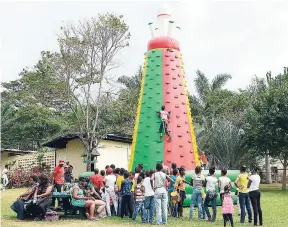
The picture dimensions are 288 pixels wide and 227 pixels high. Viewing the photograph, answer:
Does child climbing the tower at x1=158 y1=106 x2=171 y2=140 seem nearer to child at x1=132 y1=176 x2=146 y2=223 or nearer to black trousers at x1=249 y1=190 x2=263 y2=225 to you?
child at x1=132 y1=176 x2=146 y2=223

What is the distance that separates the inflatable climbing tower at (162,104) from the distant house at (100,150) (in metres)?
10.0

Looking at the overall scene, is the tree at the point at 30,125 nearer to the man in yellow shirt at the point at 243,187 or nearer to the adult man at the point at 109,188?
the adult man at the point at 109,188

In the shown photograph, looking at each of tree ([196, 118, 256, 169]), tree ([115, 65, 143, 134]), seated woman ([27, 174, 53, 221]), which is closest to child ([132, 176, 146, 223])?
seated woman ([27, 174, 53, 221])

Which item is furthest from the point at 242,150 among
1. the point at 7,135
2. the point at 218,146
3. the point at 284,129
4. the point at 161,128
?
the point at 7,135

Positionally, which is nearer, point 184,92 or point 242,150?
point 184,92

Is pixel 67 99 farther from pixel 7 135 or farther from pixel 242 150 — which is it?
pixel 7 135

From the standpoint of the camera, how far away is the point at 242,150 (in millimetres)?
24344

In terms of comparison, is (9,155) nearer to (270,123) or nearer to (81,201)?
(270,123)

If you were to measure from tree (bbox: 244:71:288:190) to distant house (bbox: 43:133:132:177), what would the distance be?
7.35 m

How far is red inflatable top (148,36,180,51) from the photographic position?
14695 millimetres

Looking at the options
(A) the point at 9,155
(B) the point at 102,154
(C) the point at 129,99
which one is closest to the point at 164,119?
(B) the point at 102,154

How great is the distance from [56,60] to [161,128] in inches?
352

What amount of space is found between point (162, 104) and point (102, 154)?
11031 millimetres

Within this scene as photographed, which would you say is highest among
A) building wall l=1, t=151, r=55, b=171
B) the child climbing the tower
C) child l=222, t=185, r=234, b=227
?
the child climbing the tower
